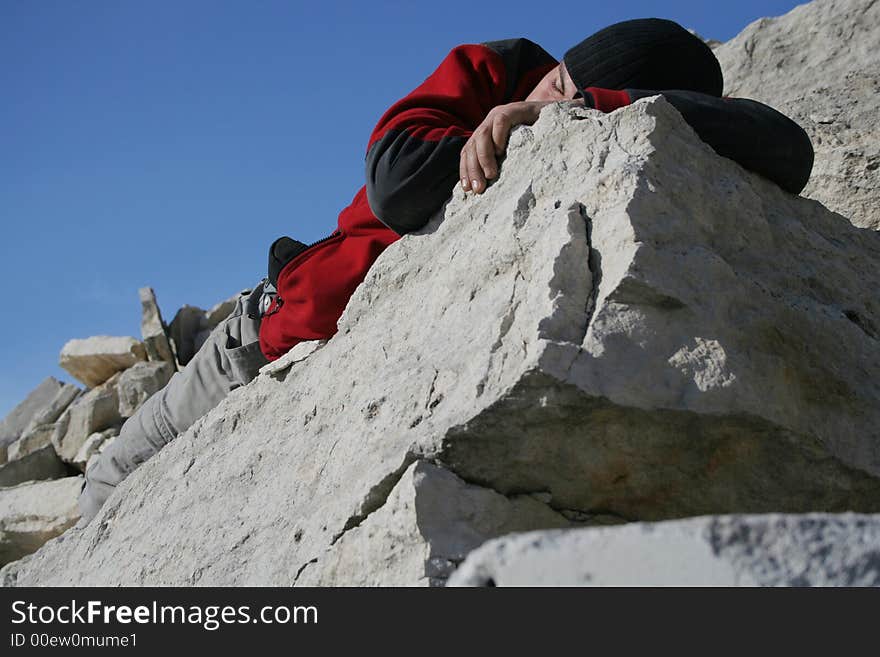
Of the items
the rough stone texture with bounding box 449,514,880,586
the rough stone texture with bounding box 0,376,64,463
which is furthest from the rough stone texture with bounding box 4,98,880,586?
the rough stone texture with bounding box 0,376,64,463

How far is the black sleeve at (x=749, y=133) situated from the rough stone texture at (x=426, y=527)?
3.14 ft

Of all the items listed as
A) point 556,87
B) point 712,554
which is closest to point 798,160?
point 556,87

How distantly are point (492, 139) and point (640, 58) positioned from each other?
0.49 meters

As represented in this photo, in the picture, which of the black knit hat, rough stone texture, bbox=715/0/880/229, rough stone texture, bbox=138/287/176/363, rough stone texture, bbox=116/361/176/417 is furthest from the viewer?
rough stone texture, bbox=138/287/176/363

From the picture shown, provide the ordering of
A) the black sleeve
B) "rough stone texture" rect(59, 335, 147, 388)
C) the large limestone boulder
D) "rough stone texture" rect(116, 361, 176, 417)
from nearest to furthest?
the black sleeve < "rough stone texture" rect(116, 361, 176, 417) < "rough stone texture" rect(59, 335, 147, 388) < the large limestone boulder

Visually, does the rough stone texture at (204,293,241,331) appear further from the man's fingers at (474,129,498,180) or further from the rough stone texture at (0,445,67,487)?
the man's fingers at (474,129,498,180)

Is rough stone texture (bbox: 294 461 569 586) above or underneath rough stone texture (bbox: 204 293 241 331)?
underneath

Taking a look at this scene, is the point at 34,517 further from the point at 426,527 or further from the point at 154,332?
the point at 426,527

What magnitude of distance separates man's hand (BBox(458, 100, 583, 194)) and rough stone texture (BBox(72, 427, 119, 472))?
4.71 m

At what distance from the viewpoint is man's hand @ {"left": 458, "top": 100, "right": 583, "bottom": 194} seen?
2.07m

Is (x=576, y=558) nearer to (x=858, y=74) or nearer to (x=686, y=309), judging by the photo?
(x=686, y=309)

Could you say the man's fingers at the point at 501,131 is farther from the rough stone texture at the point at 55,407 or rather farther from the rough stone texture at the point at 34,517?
the rough stone texture at the point at 55,407

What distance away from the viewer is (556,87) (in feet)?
7.91
